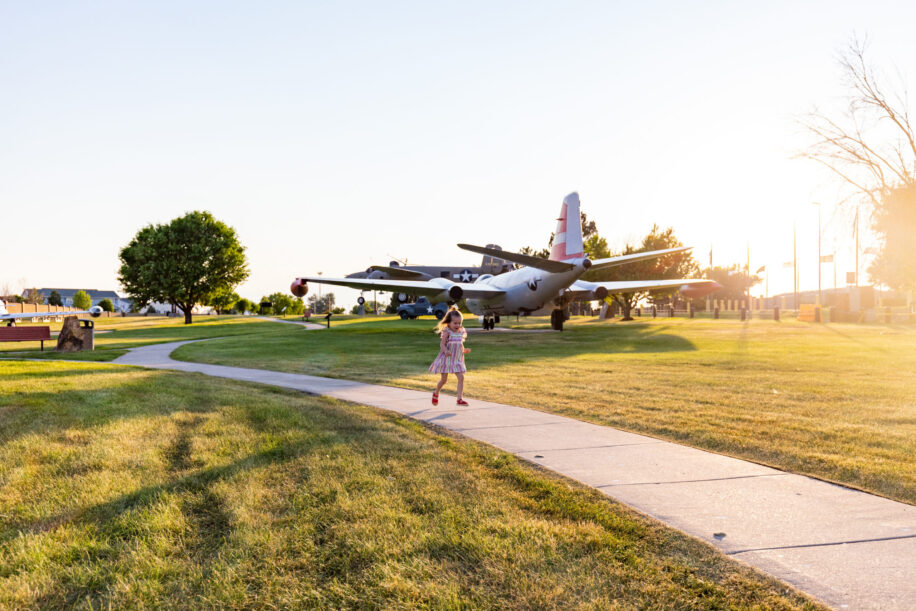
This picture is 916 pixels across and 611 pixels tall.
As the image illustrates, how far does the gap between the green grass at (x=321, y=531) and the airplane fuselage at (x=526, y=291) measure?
2065cm

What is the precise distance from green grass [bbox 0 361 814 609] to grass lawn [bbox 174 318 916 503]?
2764mm

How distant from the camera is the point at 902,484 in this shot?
16.3 ft

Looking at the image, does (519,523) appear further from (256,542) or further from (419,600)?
(256,542)

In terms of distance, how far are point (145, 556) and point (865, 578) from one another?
170 inches

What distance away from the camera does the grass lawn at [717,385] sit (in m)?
6.22

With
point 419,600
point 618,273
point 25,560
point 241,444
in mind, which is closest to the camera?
point 419,600

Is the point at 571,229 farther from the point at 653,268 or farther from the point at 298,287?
the point at 653,268

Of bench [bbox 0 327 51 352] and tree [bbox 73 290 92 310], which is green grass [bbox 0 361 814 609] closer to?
bench [bbox 0 327 51 352]

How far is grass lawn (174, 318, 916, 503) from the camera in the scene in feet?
20.4

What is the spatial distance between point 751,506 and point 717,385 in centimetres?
744

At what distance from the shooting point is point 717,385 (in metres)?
11.2

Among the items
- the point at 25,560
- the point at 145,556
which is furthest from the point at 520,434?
the point at 25,560

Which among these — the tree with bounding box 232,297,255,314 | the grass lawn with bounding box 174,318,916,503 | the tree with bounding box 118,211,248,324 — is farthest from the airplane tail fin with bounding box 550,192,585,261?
the tree with bounding box 232,297,255,314

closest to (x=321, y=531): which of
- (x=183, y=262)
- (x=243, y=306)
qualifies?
(x=183, y=262)
